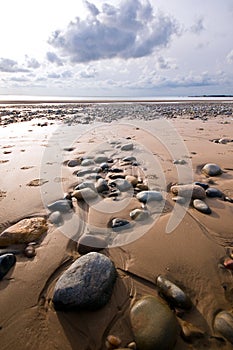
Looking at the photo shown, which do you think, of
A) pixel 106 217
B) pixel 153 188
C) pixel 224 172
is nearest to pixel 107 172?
pixel 153 188

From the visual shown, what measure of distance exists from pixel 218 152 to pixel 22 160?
4119mm

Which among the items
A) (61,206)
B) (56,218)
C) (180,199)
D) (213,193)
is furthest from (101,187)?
(213,193)

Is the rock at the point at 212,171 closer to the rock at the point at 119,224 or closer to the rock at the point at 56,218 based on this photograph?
the rock at the point at 119,224

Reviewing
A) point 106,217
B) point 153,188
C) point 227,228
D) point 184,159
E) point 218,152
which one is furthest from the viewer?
point 218,152

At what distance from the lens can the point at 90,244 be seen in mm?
2021

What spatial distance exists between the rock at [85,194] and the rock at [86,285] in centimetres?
119

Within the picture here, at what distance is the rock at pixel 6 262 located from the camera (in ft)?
5.76

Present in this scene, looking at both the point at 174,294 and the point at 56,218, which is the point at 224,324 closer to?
the point at 174,294

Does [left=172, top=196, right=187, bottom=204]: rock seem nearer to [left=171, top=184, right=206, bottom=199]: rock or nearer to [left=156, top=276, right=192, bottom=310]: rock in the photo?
[left=171, top=184, right=206, bottom=199]: rock

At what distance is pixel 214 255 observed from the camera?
1.88 m

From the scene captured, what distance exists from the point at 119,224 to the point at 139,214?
10.0 inches

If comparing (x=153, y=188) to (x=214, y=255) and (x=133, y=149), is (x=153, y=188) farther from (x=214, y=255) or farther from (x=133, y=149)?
(x=133, y=149)

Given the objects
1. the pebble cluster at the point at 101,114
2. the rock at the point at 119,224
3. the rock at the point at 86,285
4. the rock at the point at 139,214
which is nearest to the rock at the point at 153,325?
the rock at the point at 86,285

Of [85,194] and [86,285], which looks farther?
[85,194]
